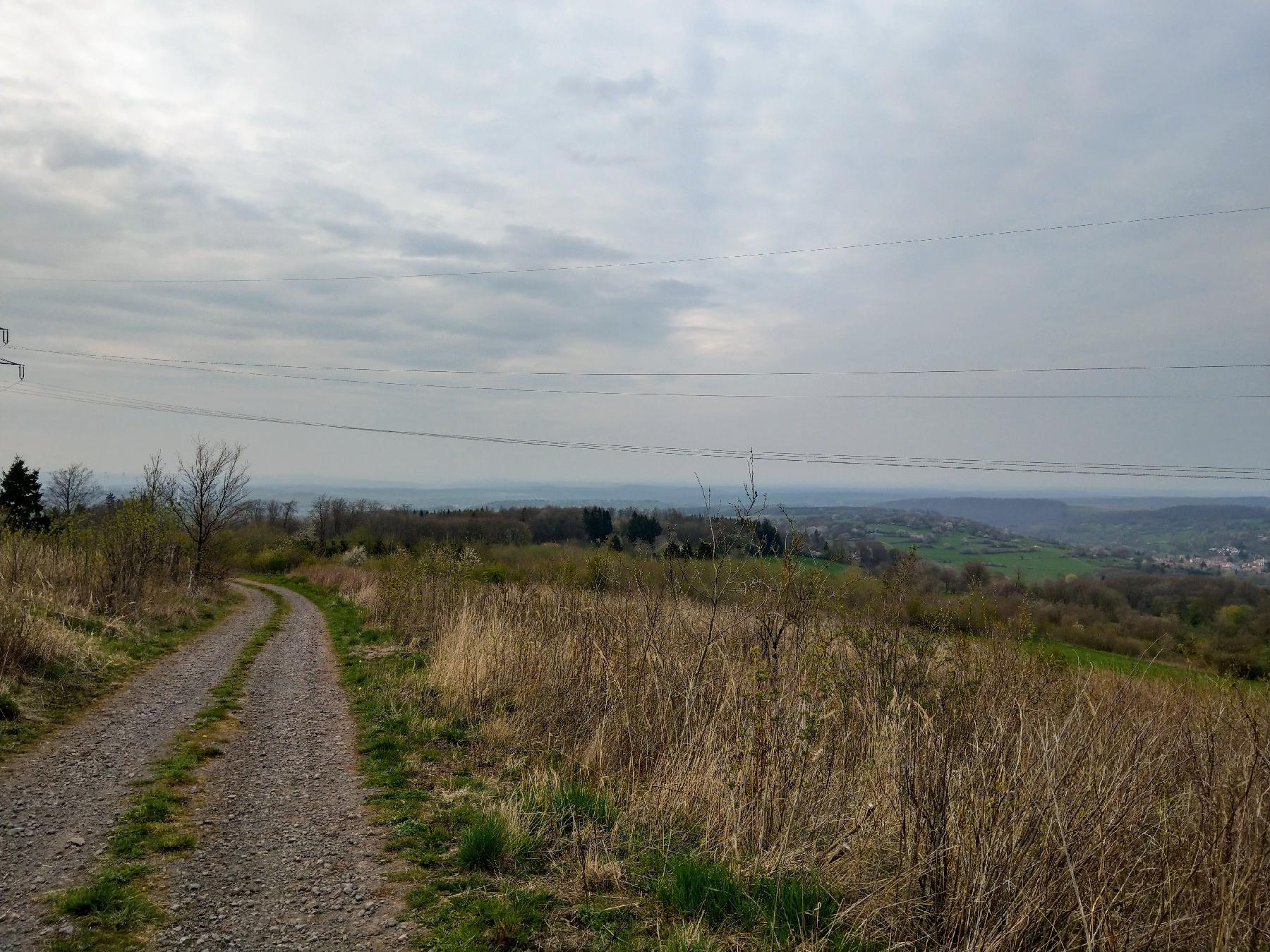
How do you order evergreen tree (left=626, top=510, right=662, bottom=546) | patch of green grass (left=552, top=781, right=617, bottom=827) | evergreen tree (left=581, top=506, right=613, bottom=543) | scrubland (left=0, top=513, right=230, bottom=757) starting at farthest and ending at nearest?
evergreen tree (left=581, top=506, right=613, bottom=543)
evergreen tree (left=626, top=510, right=662, bottom=546)
scrubland (left=0, top=513, right=230, bottom=757)
patch of green grass (left=552, top=781, right=617, bottom=827)

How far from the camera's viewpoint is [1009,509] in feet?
179

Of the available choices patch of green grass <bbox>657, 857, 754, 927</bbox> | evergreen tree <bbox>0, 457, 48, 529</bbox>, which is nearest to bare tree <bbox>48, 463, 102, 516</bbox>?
evergreen tree <bbox>0, 457, 48, 529</bbox>

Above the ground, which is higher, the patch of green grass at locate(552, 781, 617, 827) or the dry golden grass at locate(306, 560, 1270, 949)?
the dry golden grass at locate(306, 560, 1270, 949)

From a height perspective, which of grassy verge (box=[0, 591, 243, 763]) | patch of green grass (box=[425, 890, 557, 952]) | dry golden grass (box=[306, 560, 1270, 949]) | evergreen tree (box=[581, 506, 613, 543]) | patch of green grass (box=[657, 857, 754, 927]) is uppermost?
evergreen tree (box=[581, 506, 613, 543])

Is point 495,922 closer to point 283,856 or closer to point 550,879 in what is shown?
point 550,879

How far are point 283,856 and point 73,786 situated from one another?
8.26ft

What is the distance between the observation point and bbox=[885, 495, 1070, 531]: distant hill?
45.7m

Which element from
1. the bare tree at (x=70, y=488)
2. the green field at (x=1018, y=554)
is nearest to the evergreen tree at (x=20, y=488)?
the bare tree at (x=70, y=488)

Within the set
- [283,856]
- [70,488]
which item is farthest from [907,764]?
[70,488]

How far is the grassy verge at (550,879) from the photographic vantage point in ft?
11.7

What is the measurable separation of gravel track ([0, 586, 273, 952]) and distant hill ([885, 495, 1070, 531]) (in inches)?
1644

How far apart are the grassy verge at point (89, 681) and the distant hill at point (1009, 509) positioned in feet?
130

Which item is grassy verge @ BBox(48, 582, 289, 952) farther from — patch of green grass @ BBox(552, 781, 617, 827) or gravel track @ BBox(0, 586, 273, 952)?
patch of green grass @ BBox(552, 781, 617, 827)

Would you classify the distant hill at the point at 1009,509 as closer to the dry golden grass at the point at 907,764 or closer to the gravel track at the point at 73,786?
the dry golden grass at the point at 907,764
